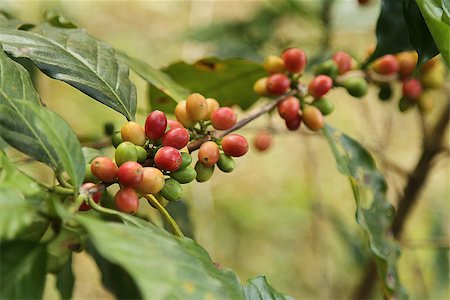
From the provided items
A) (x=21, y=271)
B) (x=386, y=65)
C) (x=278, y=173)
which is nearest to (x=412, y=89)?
(x=386, y=65)

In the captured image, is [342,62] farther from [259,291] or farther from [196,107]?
[259,291]

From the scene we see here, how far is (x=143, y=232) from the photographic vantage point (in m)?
0.47

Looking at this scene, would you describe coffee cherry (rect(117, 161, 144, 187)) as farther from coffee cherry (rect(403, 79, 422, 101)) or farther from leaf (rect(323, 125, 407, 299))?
coffee cherry (rect(403, 79, 422, 101))

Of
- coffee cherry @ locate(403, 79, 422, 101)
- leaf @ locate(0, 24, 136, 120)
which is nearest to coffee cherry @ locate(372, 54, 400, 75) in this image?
coffee cherry @ locate(403, 79, 422, 101)

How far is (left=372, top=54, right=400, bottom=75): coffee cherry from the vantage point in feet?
3.22

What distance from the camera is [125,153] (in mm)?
585

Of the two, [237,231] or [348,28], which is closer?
[348,28]

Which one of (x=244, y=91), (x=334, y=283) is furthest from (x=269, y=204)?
(x=244, y=91)

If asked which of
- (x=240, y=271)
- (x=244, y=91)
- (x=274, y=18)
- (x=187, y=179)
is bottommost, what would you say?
(x=240, y=271)

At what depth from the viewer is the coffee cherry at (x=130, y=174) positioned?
0.57 m

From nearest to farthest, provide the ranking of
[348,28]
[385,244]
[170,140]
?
[170,140]
[385,244]
[348,28]

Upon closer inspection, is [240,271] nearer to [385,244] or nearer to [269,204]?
[269,204]

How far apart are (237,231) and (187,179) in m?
1.87

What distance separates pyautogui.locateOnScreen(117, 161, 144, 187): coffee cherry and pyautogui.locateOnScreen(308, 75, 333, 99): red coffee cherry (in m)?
0.34
